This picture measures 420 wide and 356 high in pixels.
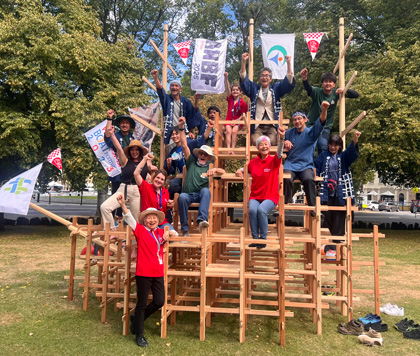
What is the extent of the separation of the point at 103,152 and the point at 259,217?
3824 mm

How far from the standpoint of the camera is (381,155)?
15172 mm

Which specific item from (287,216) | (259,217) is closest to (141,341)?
(259,217)

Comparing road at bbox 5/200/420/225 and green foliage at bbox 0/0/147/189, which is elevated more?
green foliage at bbox 0/0/147/189

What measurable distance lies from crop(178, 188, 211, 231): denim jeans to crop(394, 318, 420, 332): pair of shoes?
3.46 m

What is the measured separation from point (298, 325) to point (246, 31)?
22.6m

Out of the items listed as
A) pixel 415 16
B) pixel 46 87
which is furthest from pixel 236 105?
pixel 415 16

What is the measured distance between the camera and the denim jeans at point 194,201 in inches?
236

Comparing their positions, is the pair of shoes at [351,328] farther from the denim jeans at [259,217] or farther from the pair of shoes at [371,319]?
the denim jeans at [259,217]

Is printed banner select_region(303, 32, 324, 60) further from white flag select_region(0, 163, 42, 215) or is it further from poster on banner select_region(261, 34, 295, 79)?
white flag select_region(0, 163, 42, 215)

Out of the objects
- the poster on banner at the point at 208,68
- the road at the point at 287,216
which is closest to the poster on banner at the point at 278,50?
the poster on banner at the point at 208,68

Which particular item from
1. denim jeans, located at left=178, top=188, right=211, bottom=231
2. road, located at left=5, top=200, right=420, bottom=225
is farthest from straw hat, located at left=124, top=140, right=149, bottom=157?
road, located at left=5, top=200, right=420, bottom=225

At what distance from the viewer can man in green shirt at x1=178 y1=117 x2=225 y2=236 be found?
240 inches

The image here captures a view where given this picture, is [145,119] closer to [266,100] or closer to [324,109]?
[266,100]

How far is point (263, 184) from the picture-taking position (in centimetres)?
589
